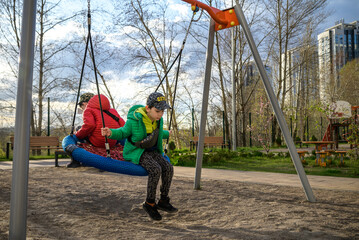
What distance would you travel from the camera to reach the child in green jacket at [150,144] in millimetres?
3385

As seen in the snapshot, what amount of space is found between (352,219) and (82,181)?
4.57 metres

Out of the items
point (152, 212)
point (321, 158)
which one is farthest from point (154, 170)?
point (321, 158)

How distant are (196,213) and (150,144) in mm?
956

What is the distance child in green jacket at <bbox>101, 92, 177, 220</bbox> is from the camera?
3.38m

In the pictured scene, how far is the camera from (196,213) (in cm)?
359

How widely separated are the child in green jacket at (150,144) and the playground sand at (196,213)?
8.4 inches

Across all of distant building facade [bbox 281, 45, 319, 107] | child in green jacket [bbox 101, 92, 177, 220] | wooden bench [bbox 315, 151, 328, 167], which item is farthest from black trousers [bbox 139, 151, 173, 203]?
distant building facade [bbox 281, 45, 319, 107]

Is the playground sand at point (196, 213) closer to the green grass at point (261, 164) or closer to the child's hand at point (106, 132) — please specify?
the child's hand at point (106, 132)

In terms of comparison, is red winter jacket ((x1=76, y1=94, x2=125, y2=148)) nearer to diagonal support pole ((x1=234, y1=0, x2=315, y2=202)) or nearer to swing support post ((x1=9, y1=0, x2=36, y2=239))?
diagonal support pole ((x1=234, y1=0, x2=315, y2=202))

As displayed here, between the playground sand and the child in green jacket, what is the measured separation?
0.21m

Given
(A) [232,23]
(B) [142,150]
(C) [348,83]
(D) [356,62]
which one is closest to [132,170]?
(B) [142,150]

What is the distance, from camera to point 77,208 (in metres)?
3.88

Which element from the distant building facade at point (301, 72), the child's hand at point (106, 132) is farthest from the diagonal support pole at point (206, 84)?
the distant building facade at point (301, 72)

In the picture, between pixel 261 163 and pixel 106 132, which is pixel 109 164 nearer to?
pixel 106 132
